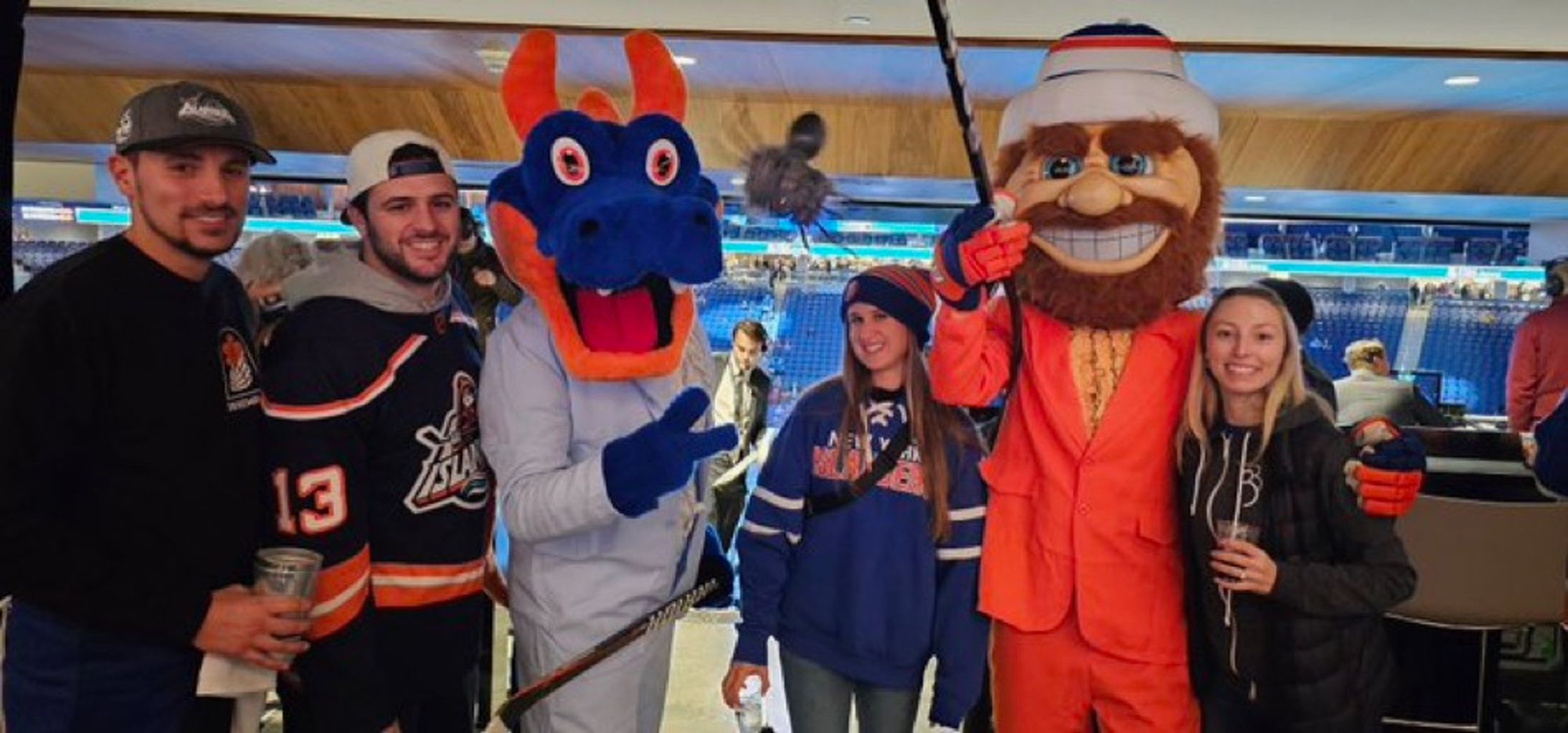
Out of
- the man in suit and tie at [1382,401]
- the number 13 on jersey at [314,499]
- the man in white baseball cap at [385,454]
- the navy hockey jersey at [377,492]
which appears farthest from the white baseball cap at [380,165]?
the man in suit and tie at [1382,401]

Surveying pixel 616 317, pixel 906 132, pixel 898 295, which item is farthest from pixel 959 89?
pixel 906 132

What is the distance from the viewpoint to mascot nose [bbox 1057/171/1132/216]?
1.93m

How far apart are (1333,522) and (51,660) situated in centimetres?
193

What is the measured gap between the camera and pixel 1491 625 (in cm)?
275

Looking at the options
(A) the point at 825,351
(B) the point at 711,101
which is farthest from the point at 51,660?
(A) the point at 825,351

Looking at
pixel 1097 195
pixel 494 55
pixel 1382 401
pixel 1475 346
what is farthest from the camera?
pixel 1475 346

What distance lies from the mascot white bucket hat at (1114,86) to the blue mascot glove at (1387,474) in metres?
0.65

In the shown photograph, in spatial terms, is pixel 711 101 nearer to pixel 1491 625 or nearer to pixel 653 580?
pixel 653 580

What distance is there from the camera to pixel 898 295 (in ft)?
6.43

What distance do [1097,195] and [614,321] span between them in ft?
2.84

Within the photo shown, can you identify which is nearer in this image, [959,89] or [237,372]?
[959,89]

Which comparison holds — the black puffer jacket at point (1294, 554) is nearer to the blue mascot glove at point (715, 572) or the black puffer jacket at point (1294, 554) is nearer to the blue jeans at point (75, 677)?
the blue mascot glove at point (715, 572)

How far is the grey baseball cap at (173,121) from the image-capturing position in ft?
5.14

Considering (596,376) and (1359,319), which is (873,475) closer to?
(596,376)
